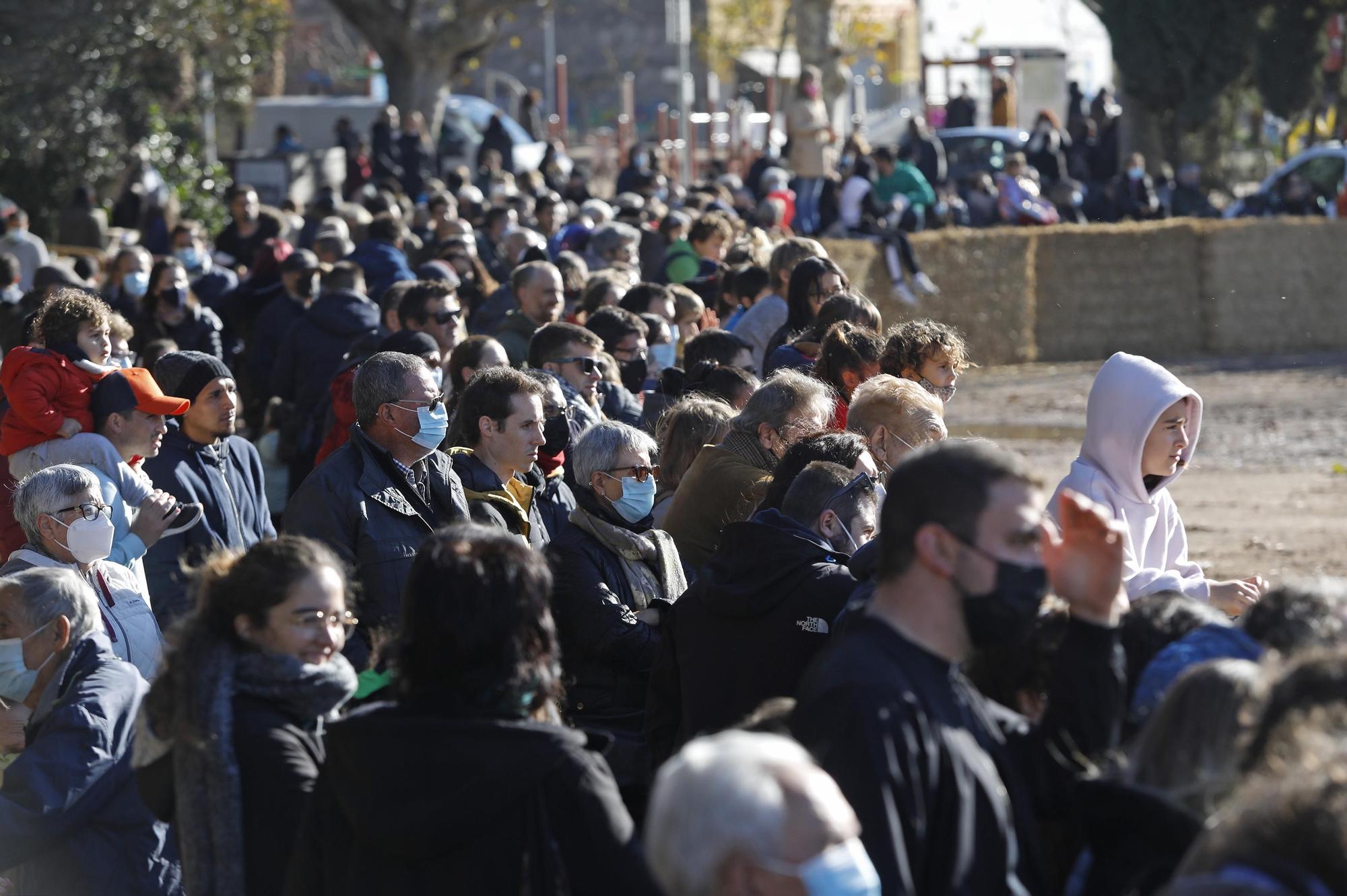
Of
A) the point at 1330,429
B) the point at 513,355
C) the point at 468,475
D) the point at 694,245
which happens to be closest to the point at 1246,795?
the point at 468,475

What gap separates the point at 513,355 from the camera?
9773mm

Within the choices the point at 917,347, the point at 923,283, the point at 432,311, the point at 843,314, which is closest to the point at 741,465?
the point at 917,347

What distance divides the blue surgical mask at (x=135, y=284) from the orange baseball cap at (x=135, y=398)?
605 cm

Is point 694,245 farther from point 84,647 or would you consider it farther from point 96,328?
point 84,647

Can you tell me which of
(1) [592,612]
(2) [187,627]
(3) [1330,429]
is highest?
(2) [187,627]

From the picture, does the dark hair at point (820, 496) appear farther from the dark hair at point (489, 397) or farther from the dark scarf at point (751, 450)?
the dark hair at point (489, 397)

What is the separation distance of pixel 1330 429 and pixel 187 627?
16.0m

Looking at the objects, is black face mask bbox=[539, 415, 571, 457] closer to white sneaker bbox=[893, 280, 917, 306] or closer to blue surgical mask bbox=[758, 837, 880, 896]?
blue surgical mask bbox=[758, 837, 880, 896]

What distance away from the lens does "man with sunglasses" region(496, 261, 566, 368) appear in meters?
9.83

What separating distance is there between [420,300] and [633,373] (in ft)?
3.69

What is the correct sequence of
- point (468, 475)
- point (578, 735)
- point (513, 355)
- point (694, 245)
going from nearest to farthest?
point (578, 735) < point (468, 475) < point (513, 355) < point (694, 245)

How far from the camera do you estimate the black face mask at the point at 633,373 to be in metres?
9.14

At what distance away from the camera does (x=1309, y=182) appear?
26.0 metres

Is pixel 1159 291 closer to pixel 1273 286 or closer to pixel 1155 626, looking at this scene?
pixel 1273 286
